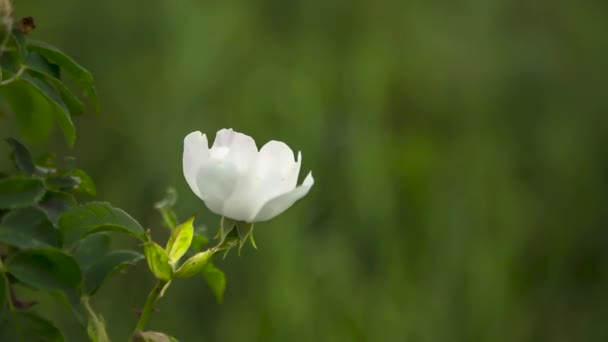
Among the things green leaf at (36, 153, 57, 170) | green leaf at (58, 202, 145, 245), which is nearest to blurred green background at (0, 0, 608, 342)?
green leaf at (36, 153, 57, 170)

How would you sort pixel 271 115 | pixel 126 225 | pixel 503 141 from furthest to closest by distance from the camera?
pixel 503 141 → pixel 271 115 → pixel 126 225

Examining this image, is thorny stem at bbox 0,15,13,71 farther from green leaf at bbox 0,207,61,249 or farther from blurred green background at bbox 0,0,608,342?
blurred green background at bbox 0,0,608,342

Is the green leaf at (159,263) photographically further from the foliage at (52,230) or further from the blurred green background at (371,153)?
the blurred green background at (371,153)

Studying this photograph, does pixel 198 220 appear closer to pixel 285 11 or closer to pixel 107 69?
pixel 107 69

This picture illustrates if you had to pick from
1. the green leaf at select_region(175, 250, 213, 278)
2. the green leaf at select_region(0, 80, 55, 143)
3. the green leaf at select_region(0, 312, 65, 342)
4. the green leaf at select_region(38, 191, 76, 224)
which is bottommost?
the green leaf at select_region(0, 312, 65, 342)

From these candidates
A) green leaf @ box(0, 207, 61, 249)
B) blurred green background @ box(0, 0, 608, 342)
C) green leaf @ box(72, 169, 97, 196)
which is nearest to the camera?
green leaf @ box(0, 207, 61, 249)

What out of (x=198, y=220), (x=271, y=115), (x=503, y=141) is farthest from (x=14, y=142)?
(x=503, y=141)
